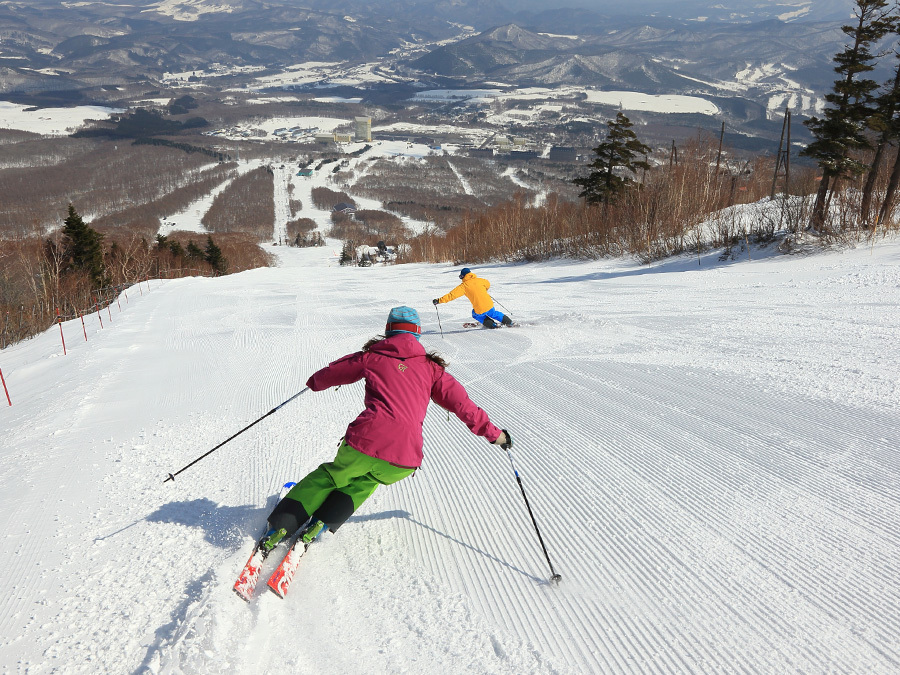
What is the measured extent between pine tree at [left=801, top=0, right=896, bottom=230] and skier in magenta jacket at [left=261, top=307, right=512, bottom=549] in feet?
44.1

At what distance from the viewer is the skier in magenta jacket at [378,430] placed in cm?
247

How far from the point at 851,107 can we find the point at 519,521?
15.1 metres

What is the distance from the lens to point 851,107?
12586 mm

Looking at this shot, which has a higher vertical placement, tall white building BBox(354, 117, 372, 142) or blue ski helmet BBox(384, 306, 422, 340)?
tall white building BBox(354, 117, 372, 142)

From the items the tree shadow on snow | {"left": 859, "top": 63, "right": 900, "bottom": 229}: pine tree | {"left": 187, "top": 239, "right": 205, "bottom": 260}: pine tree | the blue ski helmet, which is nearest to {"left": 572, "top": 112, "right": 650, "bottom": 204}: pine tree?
{"left": 859, "top": 63, "right": 900, "bottom": 229}: pine tree

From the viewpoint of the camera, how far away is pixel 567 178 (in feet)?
363

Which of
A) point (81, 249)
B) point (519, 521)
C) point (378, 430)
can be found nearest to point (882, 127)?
point (519, 521)

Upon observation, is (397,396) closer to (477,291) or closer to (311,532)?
(311,532)

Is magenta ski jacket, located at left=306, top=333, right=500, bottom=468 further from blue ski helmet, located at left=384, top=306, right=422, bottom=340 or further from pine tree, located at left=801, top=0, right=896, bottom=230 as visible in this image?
A: pine tree, located at left=801, top=0, right=896, bottom=230

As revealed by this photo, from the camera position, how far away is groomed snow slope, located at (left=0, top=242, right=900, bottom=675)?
202 centimetres

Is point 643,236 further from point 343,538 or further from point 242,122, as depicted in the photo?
point 242,122

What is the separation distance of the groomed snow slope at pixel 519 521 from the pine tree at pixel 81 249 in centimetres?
3571

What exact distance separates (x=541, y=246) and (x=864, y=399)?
18536 millimetres

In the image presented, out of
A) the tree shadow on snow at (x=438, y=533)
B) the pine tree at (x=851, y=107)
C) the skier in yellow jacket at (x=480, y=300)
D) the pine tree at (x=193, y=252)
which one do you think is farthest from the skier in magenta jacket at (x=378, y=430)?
the pine tree at (x=193, y=252)
